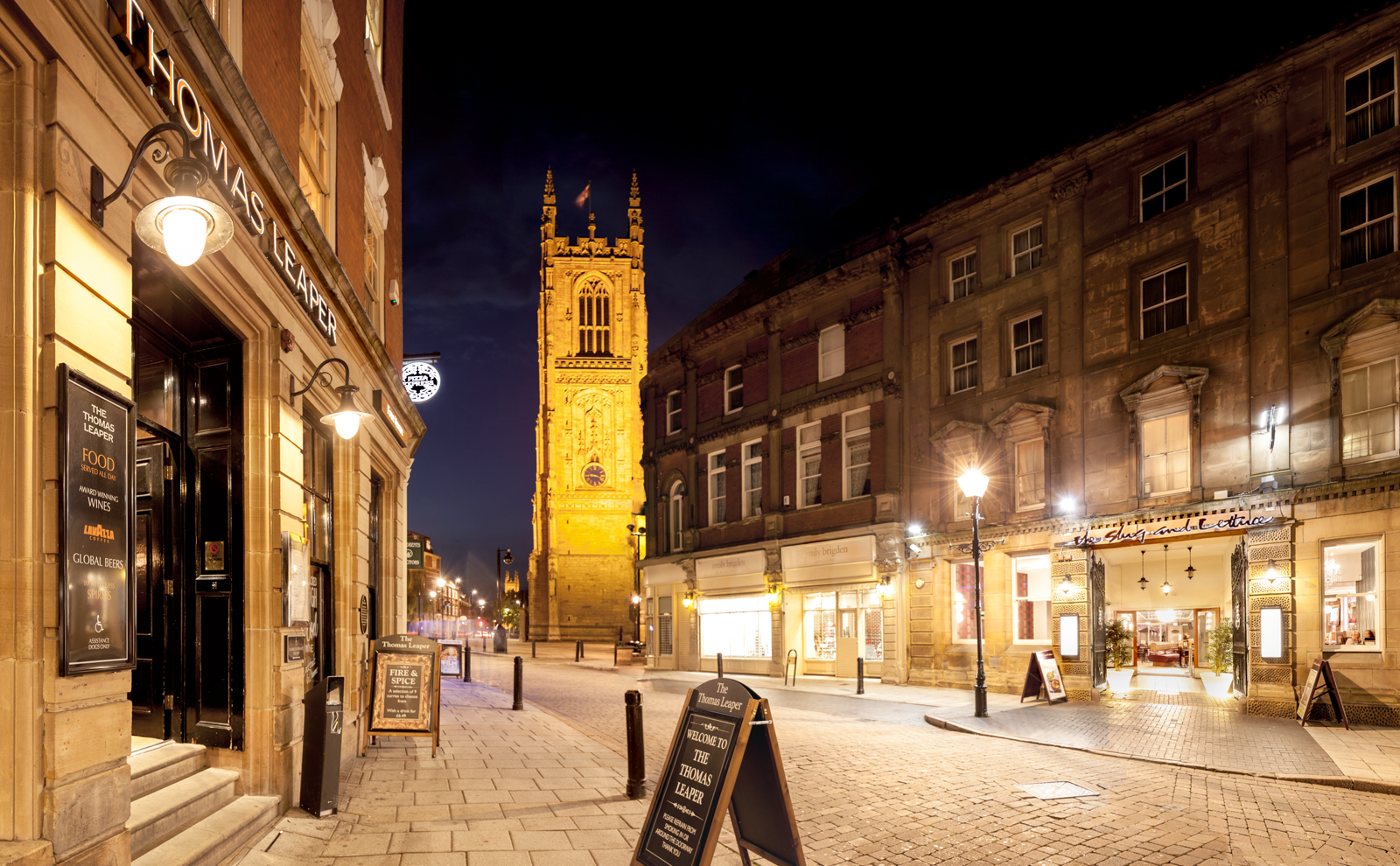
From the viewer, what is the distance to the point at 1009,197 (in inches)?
867

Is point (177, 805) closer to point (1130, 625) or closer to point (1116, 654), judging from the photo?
point (1116, 654)

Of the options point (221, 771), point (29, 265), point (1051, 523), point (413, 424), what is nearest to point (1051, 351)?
point (1051, 523)

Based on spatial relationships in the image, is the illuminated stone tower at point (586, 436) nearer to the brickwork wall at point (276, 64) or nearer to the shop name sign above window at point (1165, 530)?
the shop name sign above window at point (1165, 530)

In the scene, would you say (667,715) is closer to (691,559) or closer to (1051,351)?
(1051,351)

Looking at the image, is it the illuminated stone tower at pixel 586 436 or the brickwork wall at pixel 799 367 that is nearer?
the brickwork wall at pixel 799 367

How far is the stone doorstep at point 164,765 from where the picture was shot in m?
6.18

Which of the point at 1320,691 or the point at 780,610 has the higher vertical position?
the point at 1320,691

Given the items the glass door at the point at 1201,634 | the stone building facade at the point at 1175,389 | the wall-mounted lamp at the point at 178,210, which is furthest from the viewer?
the glass door at the point at 1201,634

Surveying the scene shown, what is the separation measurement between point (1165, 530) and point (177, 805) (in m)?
16.9

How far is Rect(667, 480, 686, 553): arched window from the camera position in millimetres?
32625

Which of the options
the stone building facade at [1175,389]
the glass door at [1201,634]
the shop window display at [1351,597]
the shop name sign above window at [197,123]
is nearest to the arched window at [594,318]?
the stone building facade at [1175,389]

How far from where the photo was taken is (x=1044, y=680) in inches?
706

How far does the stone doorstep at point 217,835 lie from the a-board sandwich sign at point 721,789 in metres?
2.73

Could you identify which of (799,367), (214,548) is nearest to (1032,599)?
(799,367)
